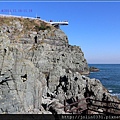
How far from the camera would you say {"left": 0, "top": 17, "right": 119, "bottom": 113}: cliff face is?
22.0 m

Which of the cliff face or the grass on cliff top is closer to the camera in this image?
the cliff face

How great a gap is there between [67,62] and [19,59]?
187 ft

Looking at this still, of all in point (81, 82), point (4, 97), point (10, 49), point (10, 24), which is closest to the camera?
point (4, 97)

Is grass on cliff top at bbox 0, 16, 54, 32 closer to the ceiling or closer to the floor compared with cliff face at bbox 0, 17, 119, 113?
closer to the ceiling

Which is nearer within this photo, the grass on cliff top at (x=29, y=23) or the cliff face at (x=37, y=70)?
the cliff face at (x=37, y=70)

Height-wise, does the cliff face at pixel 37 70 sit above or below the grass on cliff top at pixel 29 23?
below

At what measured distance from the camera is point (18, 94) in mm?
22266

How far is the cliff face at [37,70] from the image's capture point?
22.0 m

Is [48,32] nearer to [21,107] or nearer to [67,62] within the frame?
[67,62]

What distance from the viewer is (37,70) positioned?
28.5 meters

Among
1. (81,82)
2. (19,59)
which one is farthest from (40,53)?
(19,59)

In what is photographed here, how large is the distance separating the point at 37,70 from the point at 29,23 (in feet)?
193

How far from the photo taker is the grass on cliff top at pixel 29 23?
78.0m

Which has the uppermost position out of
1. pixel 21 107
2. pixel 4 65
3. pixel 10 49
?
pixel 10 49
